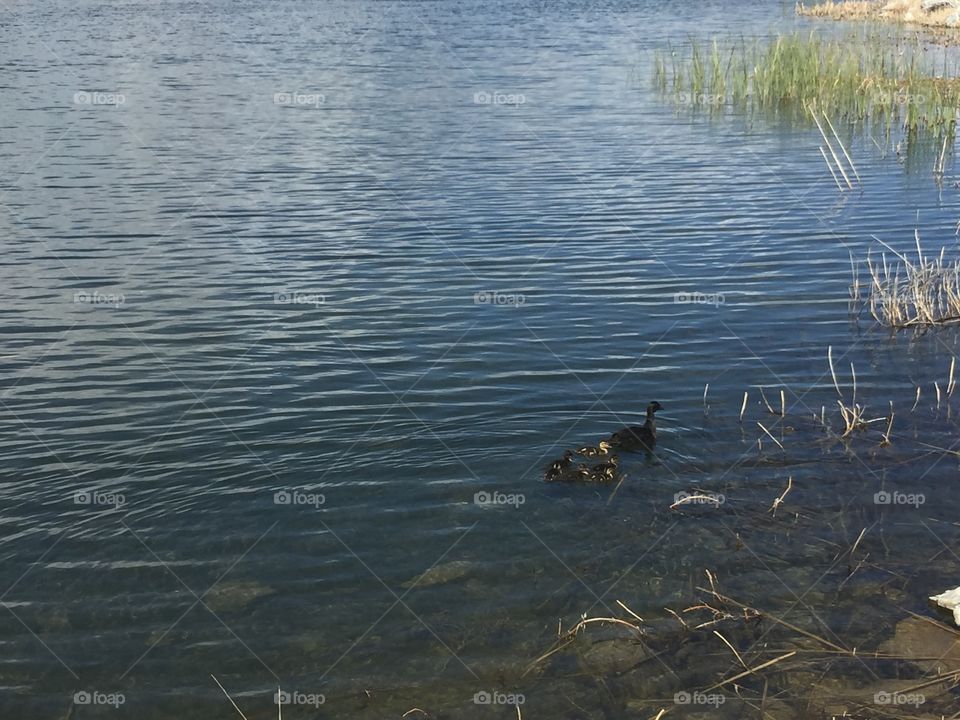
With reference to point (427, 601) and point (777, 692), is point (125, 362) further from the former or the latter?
point (777, 692)

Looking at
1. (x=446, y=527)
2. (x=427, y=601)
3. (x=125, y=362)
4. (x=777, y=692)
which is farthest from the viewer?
(x=125, y=362)

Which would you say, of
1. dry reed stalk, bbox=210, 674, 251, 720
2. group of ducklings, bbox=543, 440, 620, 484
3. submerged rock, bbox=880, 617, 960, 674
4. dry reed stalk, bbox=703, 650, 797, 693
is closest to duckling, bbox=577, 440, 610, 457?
group of ducklings, bbox=543, 440, 620, 484

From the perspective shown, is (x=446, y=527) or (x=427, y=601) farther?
(x=446, y=527)

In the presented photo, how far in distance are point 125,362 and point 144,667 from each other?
21.5 feet

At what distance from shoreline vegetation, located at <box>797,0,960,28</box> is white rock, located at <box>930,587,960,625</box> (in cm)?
4529

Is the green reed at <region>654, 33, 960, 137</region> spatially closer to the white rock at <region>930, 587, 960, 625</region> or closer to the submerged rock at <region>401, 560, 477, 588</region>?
the white rock at <region>930, 587, 960, 625</region>

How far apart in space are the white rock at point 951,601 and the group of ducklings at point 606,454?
3243 mm

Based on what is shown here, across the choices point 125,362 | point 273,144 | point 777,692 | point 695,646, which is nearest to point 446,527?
point 695,646

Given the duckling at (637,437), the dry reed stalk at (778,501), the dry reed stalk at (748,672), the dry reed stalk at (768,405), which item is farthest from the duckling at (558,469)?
the dry reed stalk at (748,672)

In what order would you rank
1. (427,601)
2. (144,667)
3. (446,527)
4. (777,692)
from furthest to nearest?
(446,527) < (427,601) < (144,667) < (777,692)

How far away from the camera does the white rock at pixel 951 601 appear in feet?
25.6

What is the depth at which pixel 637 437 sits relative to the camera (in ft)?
35.2

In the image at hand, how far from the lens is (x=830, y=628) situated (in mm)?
8055

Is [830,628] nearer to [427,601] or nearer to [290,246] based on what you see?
[427,601]
